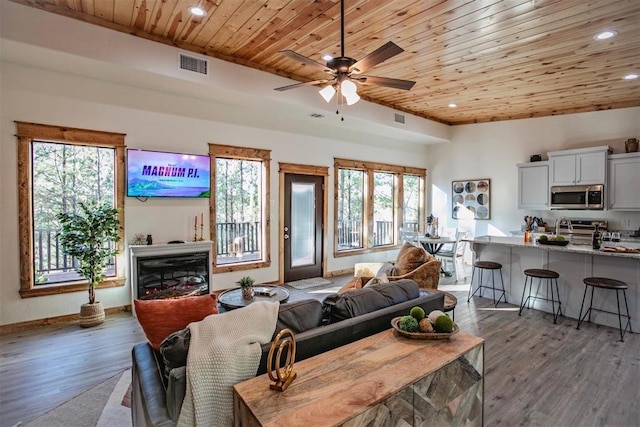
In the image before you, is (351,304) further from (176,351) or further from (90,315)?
(90,315)

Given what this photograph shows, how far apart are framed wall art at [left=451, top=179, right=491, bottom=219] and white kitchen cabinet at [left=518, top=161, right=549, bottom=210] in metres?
0.82

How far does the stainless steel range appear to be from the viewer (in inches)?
244

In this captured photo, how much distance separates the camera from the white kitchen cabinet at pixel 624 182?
5.74 meters

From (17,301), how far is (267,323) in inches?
155

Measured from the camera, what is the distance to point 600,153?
5988 mm

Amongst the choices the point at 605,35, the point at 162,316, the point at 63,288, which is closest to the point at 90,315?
the point at 63,288

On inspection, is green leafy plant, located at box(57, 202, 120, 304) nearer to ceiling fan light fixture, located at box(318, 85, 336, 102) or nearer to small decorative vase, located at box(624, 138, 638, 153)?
ceiling fan light fixture, located at box(318, 85, 336, 102)

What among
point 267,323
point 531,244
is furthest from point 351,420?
point 531,244

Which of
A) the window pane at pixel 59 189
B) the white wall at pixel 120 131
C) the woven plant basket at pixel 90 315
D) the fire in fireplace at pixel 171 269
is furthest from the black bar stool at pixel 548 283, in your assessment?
the window pane at pixel 59 189

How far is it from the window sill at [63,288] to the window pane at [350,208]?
4155 millimetres

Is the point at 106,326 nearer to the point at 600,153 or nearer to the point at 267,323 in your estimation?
the point at 267,323

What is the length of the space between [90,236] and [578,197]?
784 cm

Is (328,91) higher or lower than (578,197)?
higher

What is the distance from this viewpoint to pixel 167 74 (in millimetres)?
4133
